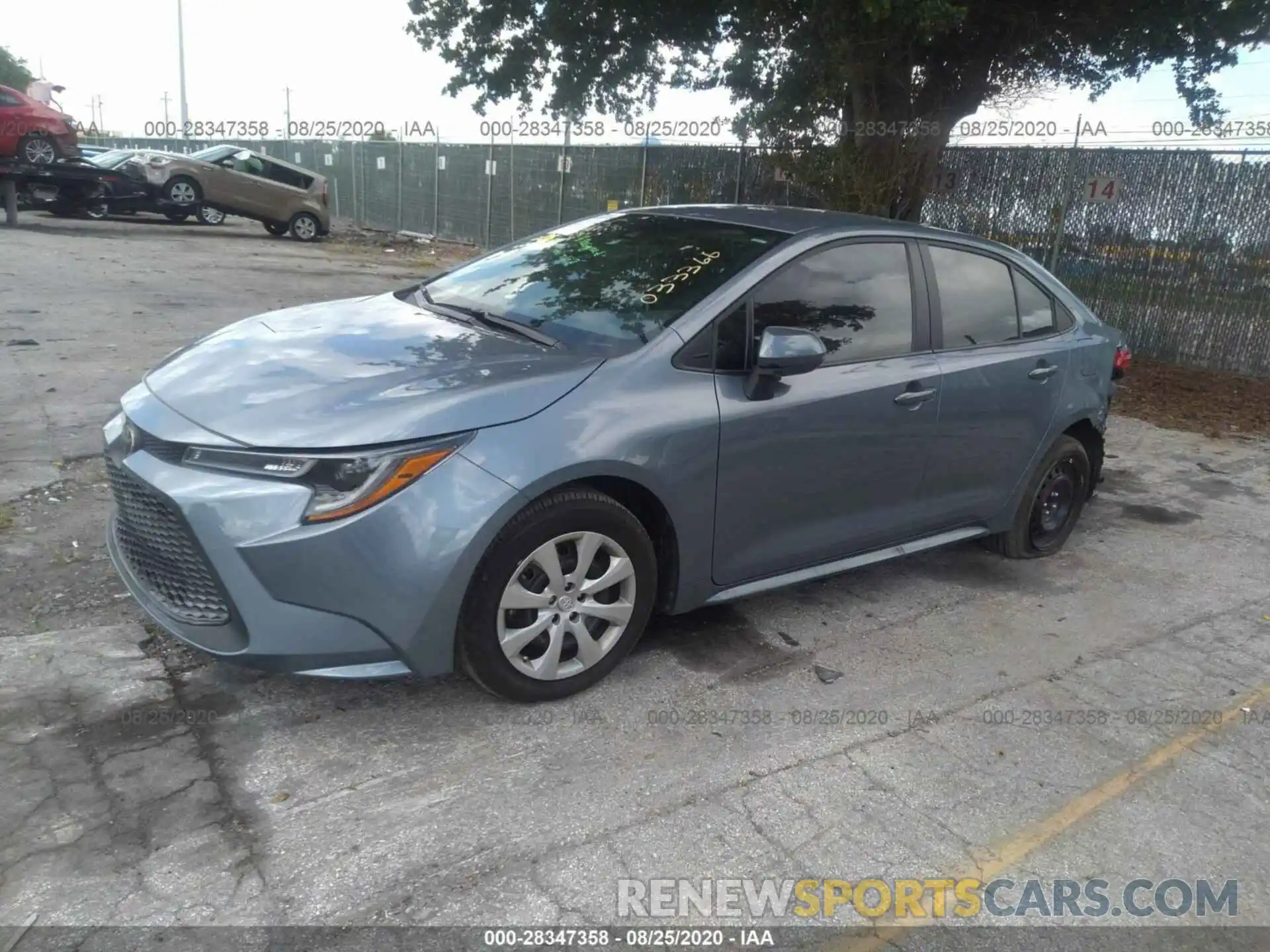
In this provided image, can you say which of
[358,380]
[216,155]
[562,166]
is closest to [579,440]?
[358,380]

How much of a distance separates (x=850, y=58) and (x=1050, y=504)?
696 cm

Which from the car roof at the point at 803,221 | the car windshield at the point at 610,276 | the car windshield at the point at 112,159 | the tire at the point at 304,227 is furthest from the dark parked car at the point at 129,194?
the car roof at the point at 803,221

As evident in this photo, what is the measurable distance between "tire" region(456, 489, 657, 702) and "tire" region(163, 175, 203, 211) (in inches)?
775

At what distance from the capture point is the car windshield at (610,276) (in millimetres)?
3715

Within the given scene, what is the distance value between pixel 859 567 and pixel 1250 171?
28.0 feet

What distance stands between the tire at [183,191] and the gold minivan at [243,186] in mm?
13

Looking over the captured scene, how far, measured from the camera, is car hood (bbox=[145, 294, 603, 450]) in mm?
3012

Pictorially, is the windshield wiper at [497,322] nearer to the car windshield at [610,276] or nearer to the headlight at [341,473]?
the car windshield at [610,276]

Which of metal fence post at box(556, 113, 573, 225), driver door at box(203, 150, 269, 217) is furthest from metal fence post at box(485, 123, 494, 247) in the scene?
driver door at box(203, 150, 269, 217)

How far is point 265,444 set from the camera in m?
2.95

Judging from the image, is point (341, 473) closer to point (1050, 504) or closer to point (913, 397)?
point (913, 397)

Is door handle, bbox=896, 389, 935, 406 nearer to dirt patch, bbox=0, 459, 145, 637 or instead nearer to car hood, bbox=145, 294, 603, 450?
car hood, bbox=145, 294, 603, 450

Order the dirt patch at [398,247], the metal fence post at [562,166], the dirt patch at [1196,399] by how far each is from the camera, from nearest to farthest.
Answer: the dirt patch at [1196,399]
the metal fence post at [562,166]
the dirt patch at [398,247]

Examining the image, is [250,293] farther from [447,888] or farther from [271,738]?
[447,888]
